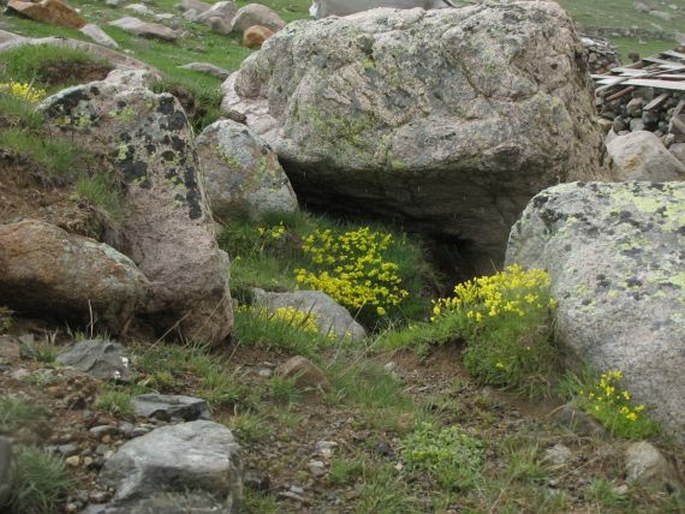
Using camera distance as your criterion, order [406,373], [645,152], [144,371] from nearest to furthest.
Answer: [144,371], [406,373], [645,152]

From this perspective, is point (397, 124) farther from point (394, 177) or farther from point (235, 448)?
point (235, 448)

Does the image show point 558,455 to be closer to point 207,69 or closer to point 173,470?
point 173,470

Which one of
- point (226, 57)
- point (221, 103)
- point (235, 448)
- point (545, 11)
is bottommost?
point (226, 57)

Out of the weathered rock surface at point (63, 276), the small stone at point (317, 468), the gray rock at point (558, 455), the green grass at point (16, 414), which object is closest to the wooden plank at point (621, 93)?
the gray rock at point (558, 455)

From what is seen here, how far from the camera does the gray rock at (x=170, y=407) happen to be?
4.95 m

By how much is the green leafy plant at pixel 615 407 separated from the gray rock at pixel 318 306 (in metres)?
3.18

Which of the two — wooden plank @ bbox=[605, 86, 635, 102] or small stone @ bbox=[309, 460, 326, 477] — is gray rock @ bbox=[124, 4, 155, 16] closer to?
wooden plank @ bbox=[605, 86, 635, 102]

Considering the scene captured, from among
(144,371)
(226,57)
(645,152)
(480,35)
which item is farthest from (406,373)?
(226,57)

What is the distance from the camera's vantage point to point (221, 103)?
1434 centimetres

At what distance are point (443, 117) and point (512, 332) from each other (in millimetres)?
5682

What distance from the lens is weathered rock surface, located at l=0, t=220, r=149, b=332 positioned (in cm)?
577

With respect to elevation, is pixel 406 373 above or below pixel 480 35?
below

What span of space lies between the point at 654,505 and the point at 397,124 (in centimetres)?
764

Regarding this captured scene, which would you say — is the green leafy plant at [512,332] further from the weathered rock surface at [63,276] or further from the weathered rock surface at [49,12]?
the weathered rock surface at [49,12]
